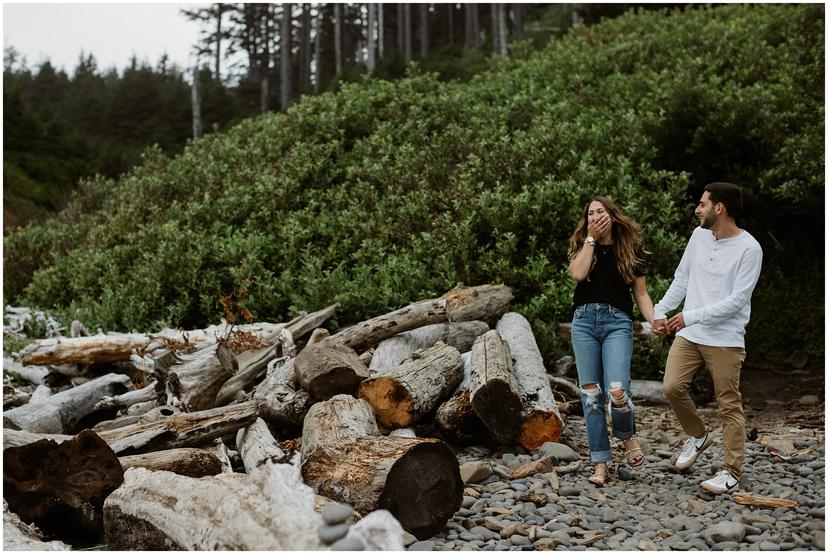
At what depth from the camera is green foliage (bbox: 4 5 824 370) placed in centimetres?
934

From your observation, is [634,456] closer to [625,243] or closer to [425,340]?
[625,243]

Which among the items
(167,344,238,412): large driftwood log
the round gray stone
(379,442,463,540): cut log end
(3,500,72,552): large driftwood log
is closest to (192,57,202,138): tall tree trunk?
(167,344,238,412): large driftwood log

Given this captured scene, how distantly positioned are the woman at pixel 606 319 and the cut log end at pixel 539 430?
440 mm

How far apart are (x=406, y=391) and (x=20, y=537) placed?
2942mm

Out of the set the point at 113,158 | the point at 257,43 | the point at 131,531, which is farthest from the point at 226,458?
the point at 257,43

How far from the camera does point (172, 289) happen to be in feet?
34.9

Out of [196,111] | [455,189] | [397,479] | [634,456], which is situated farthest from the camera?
[196,111]

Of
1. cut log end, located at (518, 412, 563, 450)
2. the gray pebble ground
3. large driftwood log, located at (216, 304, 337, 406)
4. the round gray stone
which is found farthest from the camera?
large driftwood log, located at (216, 304, 337, 406)

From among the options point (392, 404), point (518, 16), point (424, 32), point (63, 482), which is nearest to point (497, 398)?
point (392, 404)

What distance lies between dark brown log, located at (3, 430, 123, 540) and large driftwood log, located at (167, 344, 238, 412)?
1.88 metres

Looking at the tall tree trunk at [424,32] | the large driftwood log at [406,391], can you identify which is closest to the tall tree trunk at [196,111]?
the tall tree trunk at [424,32]

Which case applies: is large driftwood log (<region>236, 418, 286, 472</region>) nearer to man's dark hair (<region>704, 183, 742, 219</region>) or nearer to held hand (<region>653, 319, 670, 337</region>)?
held hand (<region>653, 319, 670, 337</region>)

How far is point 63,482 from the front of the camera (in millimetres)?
4211

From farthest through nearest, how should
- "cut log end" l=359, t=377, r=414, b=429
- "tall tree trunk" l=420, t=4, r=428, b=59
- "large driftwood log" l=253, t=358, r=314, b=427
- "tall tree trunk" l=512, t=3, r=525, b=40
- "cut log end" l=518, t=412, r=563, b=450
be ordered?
"tall tree trunk" l=420, t=4, r=428, b=59
"tall tree trunk" l=512, t=3, r=525, b=40
"large driftwood log" l=253, t=358, r=314, b=427
"cut log end" l=359, t=377, r=414, b=429
"cut log end" l=518, t=412, r=563, b=450
